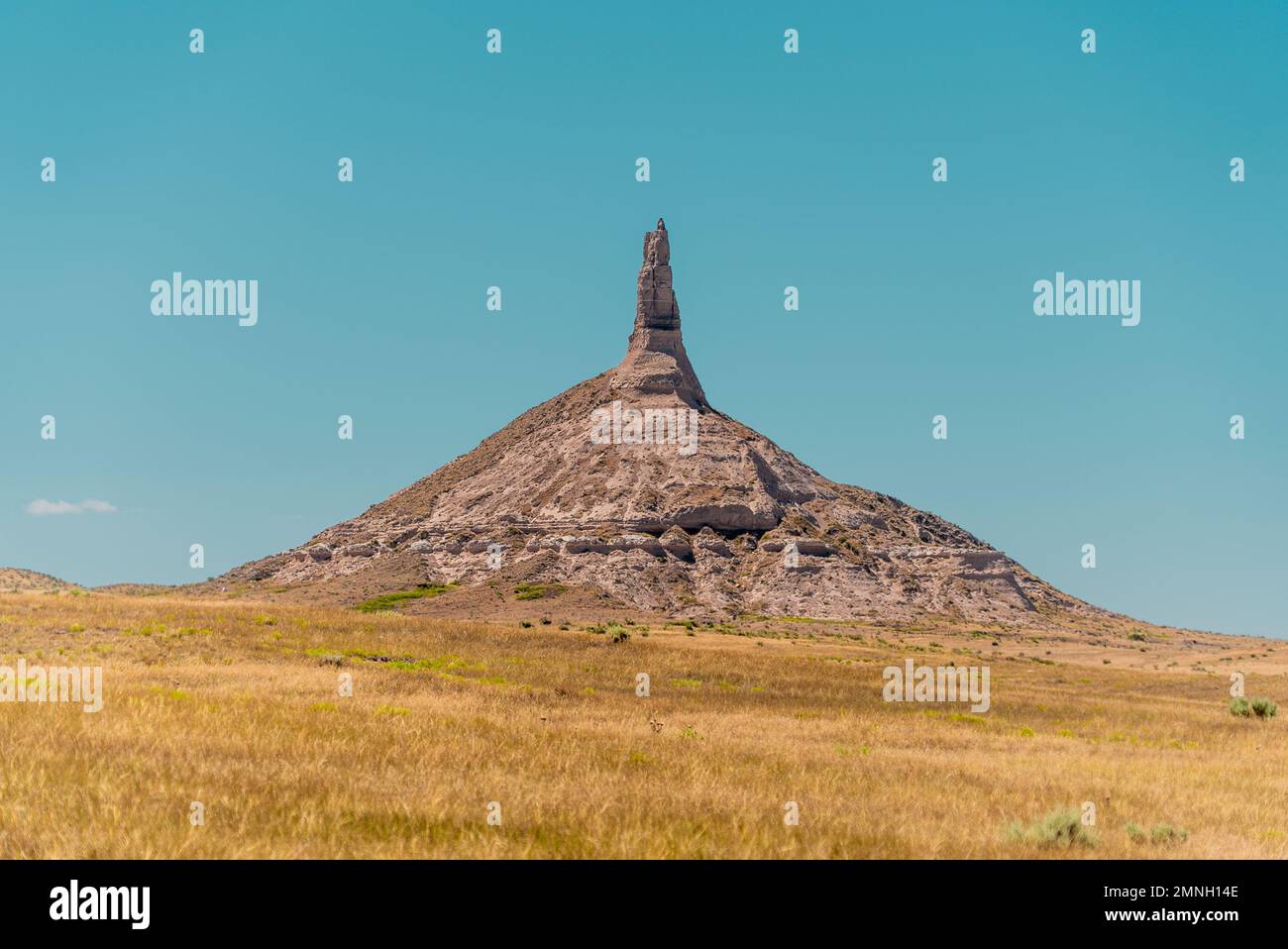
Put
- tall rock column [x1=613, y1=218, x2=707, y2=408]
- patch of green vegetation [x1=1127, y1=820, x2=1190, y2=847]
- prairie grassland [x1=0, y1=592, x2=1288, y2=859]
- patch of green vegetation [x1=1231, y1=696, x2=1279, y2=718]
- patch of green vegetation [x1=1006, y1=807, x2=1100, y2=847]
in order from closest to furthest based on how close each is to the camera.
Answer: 1. prairie grassland [x1=0, y1=592, x2=1288, y2=859]
2. patch of green vegetation [x1=1006, y1=807, x2=1100, y2=847]
3. patch of green vegetation [x1=1127, y1=820, x2=1190, y2=847]
4. patch of green vegetation [x1=1231, y1=696, x2=1279, y2=718]
5. tall rock column [x1=613, y1=218, x2=707, y2=408]

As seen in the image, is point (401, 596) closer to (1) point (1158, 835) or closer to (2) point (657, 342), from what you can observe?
(2) point (657, 342)

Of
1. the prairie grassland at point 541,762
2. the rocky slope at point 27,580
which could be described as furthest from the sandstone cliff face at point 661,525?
the prairie grassland at point 541,762

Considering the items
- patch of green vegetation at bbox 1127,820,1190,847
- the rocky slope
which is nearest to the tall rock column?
the rocky slope

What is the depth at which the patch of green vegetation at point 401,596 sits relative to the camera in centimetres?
10981

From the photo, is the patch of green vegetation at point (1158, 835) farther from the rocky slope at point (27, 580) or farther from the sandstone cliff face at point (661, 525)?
the sandstone cliff face at point (661, 525)

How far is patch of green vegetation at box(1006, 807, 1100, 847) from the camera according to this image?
38.2ft

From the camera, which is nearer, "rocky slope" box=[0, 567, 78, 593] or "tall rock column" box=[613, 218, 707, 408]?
"rocky slope" box=[0, 567, 78, 593]

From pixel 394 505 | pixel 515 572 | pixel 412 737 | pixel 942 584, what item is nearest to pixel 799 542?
pixel 942 584

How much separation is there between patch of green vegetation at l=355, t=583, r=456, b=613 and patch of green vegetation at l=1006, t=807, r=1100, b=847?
100577mm

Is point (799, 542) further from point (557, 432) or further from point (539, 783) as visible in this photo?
point (539, 783)

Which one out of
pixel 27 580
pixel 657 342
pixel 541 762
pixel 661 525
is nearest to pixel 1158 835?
pixel 541 762

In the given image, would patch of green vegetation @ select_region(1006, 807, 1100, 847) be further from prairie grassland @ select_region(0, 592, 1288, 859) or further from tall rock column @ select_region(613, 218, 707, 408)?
tall rock column @ select_region(613, 218, 707, 408)

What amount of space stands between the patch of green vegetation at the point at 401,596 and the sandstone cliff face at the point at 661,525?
5.02m

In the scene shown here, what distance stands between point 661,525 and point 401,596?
124 ft
